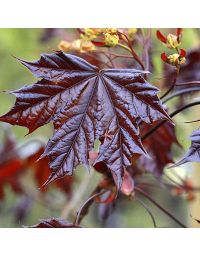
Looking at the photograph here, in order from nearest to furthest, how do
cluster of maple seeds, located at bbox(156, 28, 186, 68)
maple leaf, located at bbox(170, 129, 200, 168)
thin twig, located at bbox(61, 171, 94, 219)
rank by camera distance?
maple leaf, located at bbox(170, 129, 200, 168) → cluster of maple seeds, located at bbox(156, 28, 186, 68) → thin twig, located at bbox(61, 171, 94, 219)

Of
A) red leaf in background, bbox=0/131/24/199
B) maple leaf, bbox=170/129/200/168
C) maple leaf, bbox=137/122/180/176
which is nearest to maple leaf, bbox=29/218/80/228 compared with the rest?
maple leaf, bbox=170/129/200/168

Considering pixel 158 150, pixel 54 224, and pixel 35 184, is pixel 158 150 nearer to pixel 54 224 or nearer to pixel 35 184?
pixel 54 224

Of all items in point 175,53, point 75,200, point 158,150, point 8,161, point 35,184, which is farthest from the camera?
point 35,184

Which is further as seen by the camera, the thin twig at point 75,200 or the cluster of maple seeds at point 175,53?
Result: the thin twig at point 75,200

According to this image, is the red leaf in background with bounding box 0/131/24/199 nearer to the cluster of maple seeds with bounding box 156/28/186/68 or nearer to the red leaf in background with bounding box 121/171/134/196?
the red leaf in background with bounding box 121/171/134/196

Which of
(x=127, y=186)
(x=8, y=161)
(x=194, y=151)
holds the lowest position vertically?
(x=8, y=161)

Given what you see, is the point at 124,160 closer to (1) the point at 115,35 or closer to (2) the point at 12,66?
(1) the point at 115,35

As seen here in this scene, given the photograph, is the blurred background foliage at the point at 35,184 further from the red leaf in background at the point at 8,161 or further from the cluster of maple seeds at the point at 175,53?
the cluster of maple seeds at the point at 175,53

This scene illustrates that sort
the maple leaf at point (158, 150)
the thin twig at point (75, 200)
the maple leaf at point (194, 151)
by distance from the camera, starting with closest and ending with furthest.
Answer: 1. the maple leaf at point (194, 151)
2. the maple leaf at point (158, 150)
3. the thin twig at point (75, 200)

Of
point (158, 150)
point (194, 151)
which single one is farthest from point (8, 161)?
point (194, 151)

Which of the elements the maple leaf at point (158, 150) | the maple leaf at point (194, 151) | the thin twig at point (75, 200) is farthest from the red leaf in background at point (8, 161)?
the maple leaf at point (194, 151)
